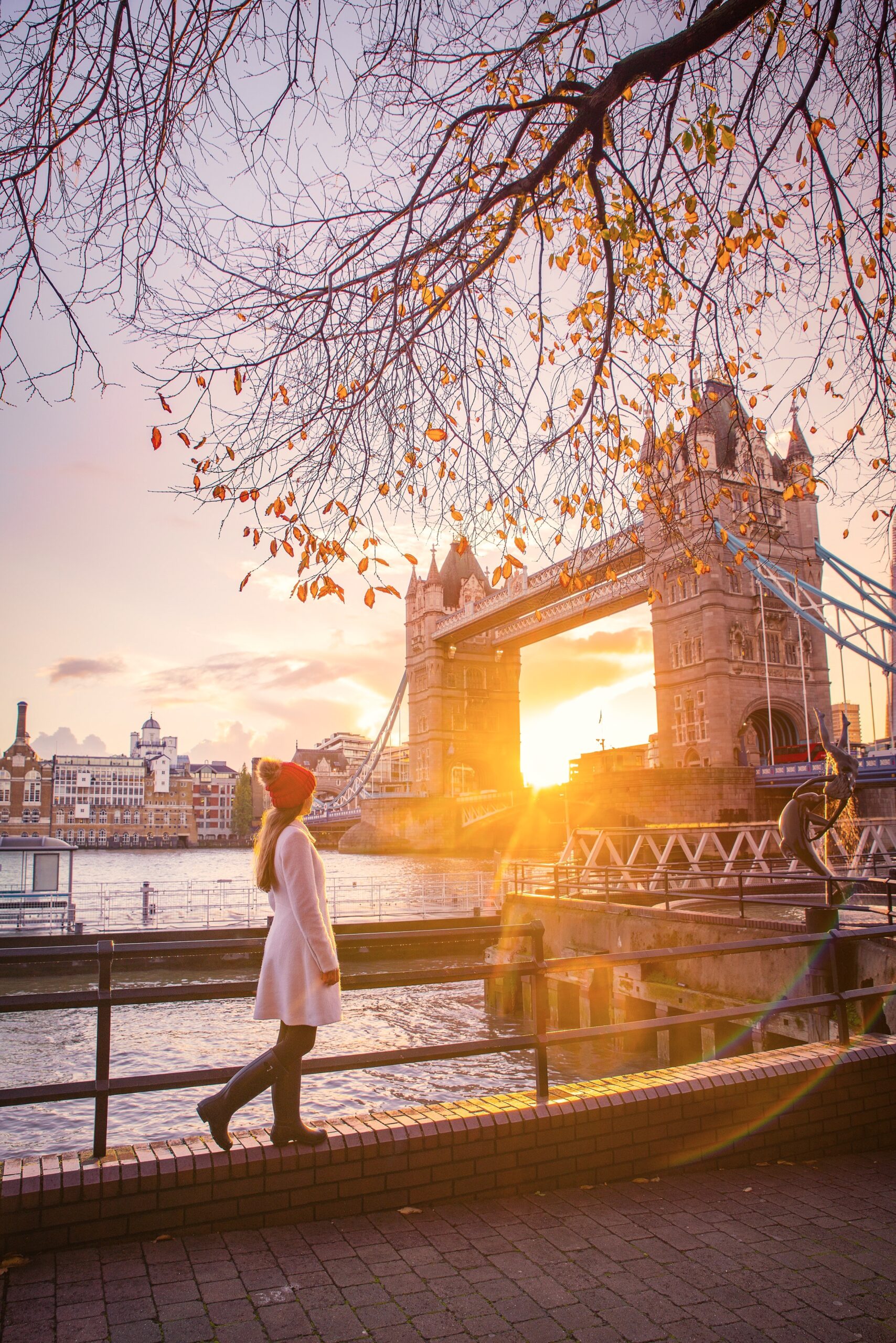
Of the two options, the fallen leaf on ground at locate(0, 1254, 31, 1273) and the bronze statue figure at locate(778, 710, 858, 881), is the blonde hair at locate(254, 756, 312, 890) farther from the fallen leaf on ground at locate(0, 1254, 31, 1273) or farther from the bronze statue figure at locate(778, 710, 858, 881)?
the bronze statue figure at locate(778, 710, 858, 881)

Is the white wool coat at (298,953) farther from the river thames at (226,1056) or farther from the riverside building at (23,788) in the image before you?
the riverside building at (23,788)

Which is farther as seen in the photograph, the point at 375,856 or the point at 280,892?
the point at 375,856

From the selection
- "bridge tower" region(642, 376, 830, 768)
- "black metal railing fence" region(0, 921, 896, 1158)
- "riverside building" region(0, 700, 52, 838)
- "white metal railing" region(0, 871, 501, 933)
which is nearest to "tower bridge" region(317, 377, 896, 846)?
"bridge tower" region(642, 376, 830, 768)

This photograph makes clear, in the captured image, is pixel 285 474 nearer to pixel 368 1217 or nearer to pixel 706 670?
pixel 368 1217

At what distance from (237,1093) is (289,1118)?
180mm

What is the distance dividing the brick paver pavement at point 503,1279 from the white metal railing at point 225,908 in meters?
11.2

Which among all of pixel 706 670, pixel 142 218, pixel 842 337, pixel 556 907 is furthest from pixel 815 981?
Answer: pixel 706 670

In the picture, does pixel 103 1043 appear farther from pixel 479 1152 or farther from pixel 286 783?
pixel 479 1152

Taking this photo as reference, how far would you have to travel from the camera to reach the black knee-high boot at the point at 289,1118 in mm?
2975

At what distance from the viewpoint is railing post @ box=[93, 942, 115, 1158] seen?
2830 mm

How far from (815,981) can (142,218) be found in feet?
30.7

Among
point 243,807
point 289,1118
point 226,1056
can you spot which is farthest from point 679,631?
point 243,807

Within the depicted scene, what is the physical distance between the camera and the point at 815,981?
32.4ft

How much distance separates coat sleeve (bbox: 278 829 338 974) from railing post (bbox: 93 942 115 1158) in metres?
0.57
